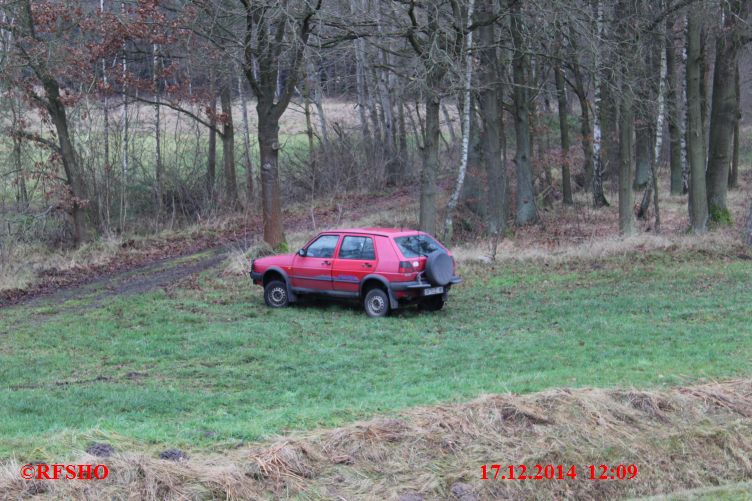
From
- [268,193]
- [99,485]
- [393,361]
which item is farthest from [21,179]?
[99,485]

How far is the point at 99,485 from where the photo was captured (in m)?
5.95

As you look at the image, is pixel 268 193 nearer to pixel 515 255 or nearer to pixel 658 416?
pixel 515 255

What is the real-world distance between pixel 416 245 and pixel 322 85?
22.0m

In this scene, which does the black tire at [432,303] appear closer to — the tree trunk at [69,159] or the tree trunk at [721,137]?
the tree trunk at [721,137]

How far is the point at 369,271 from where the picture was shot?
1553 centimetres

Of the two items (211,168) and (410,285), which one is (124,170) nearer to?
(211,168)

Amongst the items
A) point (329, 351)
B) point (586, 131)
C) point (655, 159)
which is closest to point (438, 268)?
point (329, 351)

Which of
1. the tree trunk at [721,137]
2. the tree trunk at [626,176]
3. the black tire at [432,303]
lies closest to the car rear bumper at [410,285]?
the black tire at [432,303]

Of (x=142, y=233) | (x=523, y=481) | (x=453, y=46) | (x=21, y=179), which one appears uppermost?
(x=453, y=46)

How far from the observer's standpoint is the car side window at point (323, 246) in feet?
53.6

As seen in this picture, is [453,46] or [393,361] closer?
[393,361]

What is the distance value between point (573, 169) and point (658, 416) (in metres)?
31.2

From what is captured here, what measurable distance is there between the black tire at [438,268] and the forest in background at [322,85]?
5.84 meters
